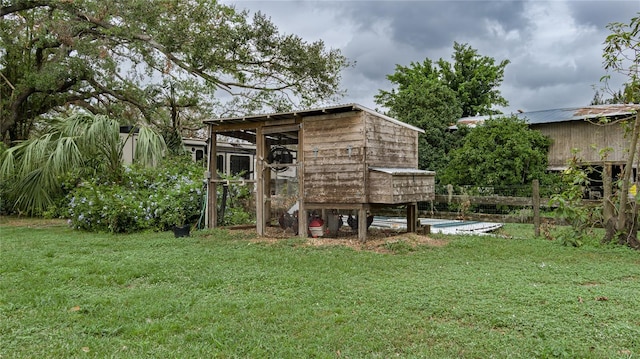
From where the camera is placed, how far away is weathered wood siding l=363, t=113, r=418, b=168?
26.8ft

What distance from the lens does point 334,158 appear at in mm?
8359

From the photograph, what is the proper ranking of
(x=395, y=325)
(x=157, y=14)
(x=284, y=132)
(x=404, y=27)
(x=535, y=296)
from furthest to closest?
(x=157, y=14)
(x=404, y=27)
(x=284, y=132)
(x=535, y=296)
(x=395, y=325)

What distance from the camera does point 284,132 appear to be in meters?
9.22

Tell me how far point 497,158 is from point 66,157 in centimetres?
1177

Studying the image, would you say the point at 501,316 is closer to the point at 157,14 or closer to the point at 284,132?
the point at 284,132

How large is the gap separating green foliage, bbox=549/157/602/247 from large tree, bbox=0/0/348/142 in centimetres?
937

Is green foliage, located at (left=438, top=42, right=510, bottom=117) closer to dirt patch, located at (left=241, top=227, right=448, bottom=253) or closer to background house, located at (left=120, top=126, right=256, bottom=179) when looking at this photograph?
background house, located at (left=120, top=126, right=256, bottom=179)

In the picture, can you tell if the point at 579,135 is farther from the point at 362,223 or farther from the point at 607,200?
the point at 362,223

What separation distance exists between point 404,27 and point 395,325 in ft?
26.5

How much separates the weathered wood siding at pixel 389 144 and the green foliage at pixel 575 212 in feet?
9.17

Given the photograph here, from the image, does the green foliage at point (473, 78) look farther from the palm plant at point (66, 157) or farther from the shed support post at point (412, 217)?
the palm plant at point (66, 157)

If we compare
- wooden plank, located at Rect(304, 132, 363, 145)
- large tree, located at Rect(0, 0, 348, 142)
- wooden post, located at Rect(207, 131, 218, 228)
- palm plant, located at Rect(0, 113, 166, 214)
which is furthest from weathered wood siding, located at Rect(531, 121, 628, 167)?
palm plant, located at Rect(0, 113, 166, 214)

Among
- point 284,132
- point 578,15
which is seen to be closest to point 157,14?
point 284,132

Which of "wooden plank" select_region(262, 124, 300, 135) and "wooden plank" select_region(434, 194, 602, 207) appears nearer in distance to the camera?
"wooden plank" select_region(262, 124, 300, 135)
